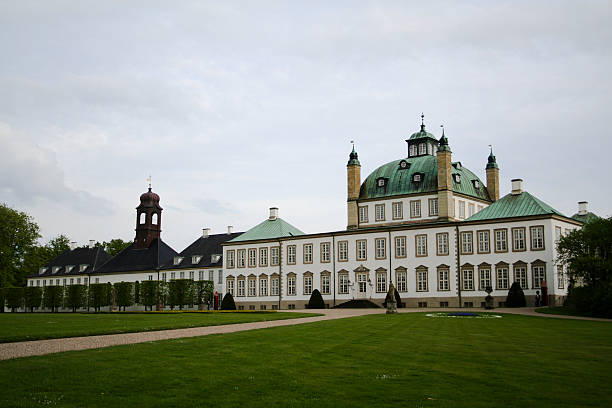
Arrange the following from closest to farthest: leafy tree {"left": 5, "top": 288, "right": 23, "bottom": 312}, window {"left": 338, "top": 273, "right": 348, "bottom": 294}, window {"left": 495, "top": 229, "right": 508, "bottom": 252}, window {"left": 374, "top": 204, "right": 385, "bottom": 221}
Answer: window {"left": 495, "top": 229, "right": 508, "bottom": 252}
window {"left": 338, "top": 273, "right": 348, "bottom": 294}
window {"left": 374, "top": 204, "right": 385, "bottom": 221}
leafy tree {"left": 5, "top": 288, "right": 23, "bottom": 312}

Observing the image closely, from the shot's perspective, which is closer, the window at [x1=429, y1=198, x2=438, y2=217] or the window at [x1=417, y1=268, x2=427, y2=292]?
the window at [x1=417, y1=268, x2=427, y2=292]

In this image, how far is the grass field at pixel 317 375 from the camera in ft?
34.6

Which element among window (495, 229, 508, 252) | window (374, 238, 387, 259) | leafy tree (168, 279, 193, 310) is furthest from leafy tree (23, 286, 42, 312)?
window (495, 229, 508, 252)

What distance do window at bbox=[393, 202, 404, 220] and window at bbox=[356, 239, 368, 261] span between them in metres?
5.46

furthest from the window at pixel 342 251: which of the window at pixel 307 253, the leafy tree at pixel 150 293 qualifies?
the leafy tree at pixel 150 293

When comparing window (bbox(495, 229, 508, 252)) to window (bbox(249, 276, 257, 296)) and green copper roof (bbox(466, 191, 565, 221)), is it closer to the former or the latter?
green copper roof (bbox(466, 191, 565, 221))

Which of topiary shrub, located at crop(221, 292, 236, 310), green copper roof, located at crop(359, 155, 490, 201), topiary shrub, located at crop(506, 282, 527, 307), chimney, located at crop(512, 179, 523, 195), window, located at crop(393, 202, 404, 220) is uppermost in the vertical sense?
green copper roof, located at crop(359, 155, 490, 201)

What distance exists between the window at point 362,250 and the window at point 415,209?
5.97 m

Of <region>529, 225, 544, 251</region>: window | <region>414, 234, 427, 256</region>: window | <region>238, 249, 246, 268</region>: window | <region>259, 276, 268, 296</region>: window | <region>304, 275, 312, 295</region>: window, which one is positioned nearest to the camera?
<region>529, 225, 544, 251</region>: window

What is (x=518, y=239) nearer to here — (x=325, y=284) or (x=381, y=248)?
(x=381, y=248)

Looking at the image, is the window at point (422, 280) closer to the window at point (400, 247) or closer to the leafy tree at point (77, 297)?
the window at point (400, 247)

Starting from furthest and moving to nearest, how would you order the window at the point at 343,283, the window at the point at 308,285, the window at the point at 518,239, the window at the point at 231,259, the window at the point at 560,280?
the window at the point at 231,259
the window at the point at 308,285
the window at the point at 343,283
the window at the point at 518,239
the window at the point at 560,280

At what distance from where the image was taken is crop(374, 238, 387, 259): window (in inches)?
2253

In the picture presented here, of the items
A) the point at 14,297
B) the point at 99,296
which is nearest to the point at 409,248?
the point at 99,296
